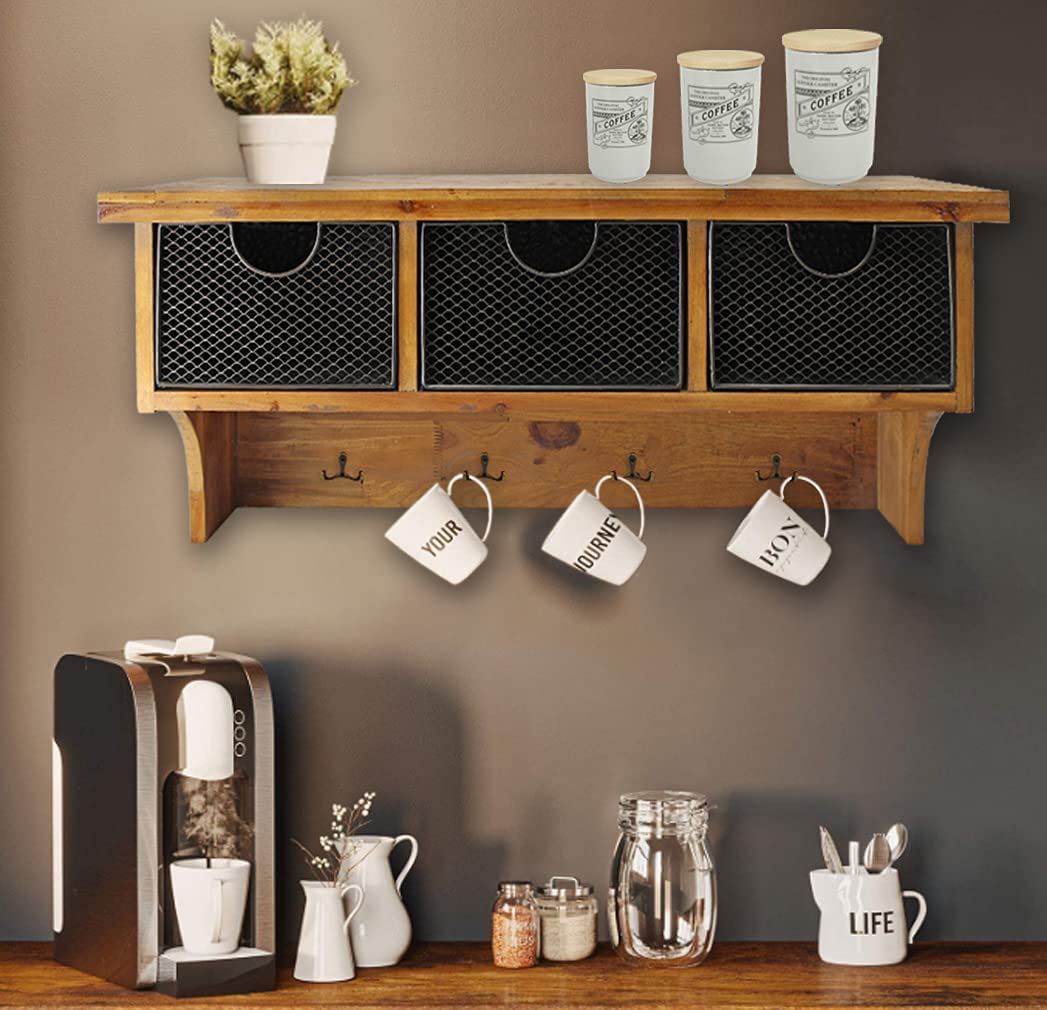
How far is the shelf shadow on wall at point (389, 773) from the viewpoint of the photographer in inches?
91.6

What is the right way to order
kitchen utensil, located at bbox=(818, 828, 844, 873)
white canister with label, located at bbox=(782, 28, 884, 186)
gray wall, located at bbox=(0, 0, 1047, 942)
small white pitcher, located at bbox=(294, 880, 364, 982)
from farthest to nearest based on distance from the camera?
gray wall, located at bbox=(0, 0, 1047, 942)
kitchen utensil, located at bbox=(818, 828, 844, 873)
small white pitcher, located at bbox=(294, 880, 364, 982)
white canister with label, located at bbox=(782, 28, 884, 186)

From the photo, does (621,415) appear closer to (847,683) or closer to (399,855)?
(847,683)

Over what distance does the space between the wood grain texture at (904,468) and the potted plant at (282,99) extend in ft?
2.93

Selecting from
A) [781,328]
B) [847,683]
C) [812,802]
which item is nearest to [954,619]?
[847,683]

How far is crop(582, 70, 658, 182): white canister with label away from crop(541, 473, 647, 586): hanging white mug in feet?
1.54

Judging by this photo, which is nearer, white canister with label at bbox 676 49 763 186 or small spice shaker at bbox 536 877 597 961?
white canister with label at bbox 676 49 763 186

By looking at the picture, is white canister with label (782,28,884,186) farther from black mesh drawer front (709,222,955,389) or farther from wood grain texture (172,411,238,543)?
wood grain texture (172,411,238,543)

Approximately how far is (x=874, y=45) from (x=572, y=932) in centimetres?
127

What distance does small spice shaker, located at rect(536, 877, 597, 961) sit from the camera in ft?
7.10

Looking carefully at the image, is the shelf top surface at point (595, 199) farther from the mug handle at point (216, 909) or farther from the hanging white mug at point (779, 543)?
the mug handle at point (216, 909)

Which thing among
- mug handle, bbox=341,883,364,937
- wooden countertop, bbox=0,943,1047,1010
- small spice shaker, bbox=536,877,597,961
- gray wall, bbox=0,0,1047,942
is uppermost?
gray wall, bbox=0,0,1047,942

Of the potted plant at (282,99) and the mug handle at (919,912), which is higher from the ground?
the potted plant at (282,99)

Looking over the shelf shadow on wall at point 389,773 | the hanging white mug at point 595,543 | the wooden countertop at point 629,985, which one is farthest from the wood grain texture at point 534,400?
A: the wooden countertop at point 629,985

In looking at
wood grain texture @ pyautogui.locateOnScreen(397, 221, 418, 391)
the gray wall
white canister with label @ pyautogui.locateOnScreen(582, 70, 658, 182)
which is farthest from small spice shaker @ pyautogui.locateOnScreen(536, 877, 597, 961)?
white canister with label @ pyautogui.locateOnScreen(582, 70, 658, 182)
